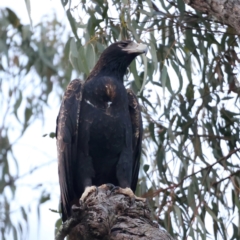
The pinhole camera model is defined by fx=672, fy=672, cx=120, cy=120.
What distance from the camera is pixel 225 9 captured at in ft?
12.6

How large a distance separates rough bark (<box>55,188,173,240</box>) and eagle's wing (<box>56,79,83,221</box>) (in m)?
1.01

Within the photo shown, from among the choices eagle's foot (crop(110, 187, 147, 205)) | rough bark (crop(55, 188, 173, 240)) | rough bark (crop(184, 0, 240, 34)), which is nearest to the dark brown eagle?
eagle's foot (crop(110, 187, 147, 205))

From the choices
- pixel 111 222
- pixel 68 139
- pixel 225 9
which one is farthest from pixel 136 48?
pixel 111 222

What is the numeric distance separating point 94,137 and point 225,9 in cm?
123

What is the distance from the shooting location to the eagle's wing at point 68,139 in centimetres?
433

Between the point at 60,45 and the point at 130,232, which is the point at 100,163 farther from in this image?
the point at 60,45

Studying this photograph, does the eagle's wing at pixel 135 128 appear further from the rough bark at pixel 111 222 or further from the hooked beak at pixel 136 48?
the rough bark at pixel 111 222

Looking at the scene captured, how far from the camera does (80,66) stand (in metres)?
4.99

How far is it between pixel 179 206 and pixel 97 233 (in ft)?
7.47

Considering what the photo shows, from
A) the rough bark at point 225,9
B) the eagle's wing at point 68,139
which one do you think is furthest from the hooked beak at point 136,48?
the rough bark at point 225,9


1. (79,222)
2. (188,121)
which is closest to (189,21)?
(188,121)

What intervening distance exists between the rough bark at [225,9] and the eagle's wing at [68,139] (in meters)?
1.07

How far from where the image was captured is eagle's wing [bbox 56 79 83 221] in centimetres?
433

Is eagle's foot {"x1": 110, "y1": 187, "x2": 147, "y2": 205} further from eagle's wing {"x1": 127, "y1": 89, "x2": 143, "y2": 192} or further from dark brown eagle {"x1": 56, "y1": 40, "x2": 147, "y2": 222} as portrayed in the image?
eagle's wing {"x1": 127, "y1": 89, "x2": 143, "y2": 192}
